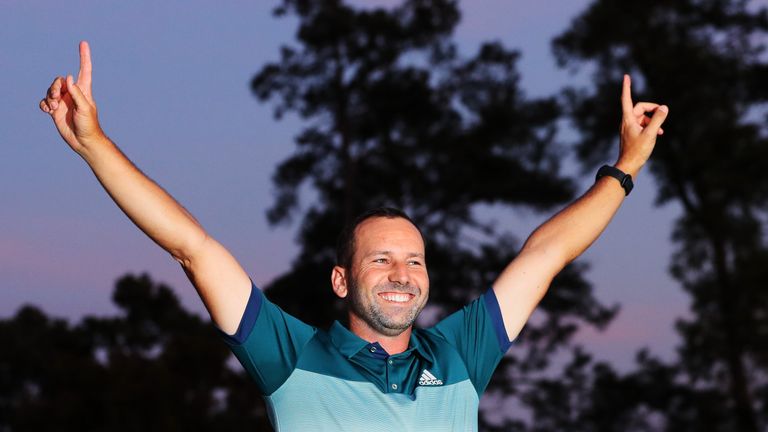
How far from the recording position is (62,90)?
3.06 meters

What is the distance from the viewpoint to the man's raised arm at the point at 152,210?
2.94 meters

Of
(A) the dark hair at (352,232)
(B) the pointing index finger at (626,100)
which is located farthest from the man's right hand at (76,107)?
(B) the pointing index finger at (626,100)

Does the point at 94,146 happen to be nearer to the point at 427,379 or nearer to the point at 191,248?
the point at 191,248

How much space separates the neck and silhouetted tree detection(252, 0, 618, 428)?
1538cm

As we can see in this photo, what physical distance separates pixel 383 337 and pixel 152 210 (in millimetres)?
790

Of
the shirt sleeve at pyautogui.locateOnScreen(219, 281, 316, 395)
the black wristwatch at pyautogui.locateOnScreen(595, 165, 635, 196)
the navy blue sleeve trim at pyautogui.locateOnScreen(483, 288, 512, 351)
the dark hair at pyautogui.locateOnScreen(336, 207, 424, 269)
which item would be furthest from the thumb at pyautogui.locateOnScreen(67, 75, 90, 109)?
the black wristwatch at pyautogui.locateOnScreen(595, 165, 635, 196)

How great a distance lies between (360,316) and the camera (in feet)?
10.8

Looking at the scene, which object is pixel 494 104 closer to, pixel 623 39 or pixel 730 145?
pixel 623 39

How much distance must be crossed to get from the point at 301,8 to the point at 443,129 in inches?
127

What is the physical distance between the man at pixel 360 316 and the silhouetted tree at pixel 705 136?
14.5m

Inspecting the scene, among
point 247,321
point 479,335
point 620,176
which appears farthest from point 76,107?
point 620,176

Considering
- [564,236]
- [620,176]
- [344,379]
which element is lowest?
[344,379]

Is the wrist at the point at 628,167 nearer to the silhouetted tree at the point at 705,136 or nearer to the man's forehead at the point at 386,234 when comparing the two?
the man's forehead at the point at 386,234

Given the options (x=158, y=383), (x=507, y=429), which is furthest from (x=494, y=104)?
(x=158, y=383)
